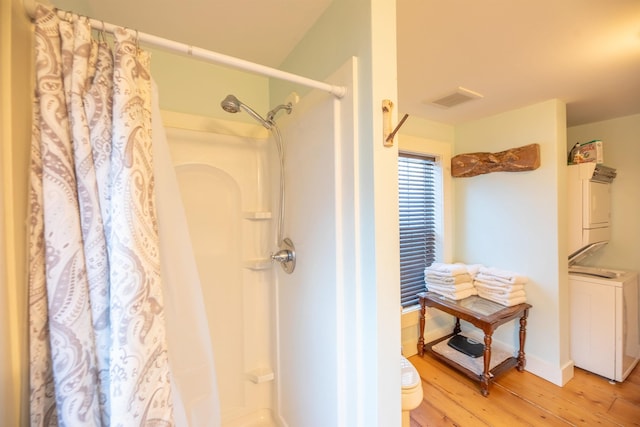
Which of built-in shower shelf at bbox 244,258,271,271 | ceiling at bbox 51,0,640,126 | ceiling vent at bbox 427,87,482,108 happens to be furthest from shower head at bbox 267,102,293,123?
ceiling vent at bbox 427,87,482,108

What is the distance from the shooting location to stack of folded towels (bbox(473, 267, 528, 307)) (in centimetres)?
200

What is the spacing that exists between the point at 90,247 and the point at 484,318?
7.33 feet

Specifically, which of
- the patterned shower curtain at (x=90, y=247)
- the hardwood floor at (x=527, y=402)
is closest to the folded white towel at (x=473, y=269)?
the hardwood floor at (x=527, y=402)

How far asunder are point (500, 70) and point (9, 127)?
210cm

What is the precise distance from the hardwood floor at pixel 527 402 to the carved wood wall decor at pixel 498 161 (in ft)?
5.54

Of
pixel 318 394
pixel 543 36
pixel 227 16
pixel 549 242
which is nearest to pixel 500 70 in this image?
pixel 543 36

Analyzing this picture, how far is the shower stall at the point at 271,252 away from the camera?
3.21ft

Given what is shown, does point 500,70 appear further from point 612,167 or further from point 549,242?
point 612,167

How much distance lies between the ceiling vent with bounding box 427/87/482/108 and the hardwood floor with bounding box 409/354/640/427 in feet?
7.20

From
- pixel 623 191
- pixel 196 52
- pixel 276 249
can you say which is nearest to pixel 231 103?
pixel 196 52

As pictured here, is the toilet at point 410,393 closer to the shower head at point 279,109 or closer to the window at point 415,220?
the window at point 415,220

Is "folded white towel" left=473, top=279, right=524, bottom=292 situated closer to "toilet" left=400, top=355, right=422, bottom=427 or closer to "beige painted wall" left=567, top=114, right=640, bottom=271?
"beige painted wall" left=567, top=114, right=640, bottom=271

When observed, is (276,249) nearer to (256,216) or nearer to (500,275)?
(256,216)

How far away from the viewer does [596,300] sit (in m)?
1.99
